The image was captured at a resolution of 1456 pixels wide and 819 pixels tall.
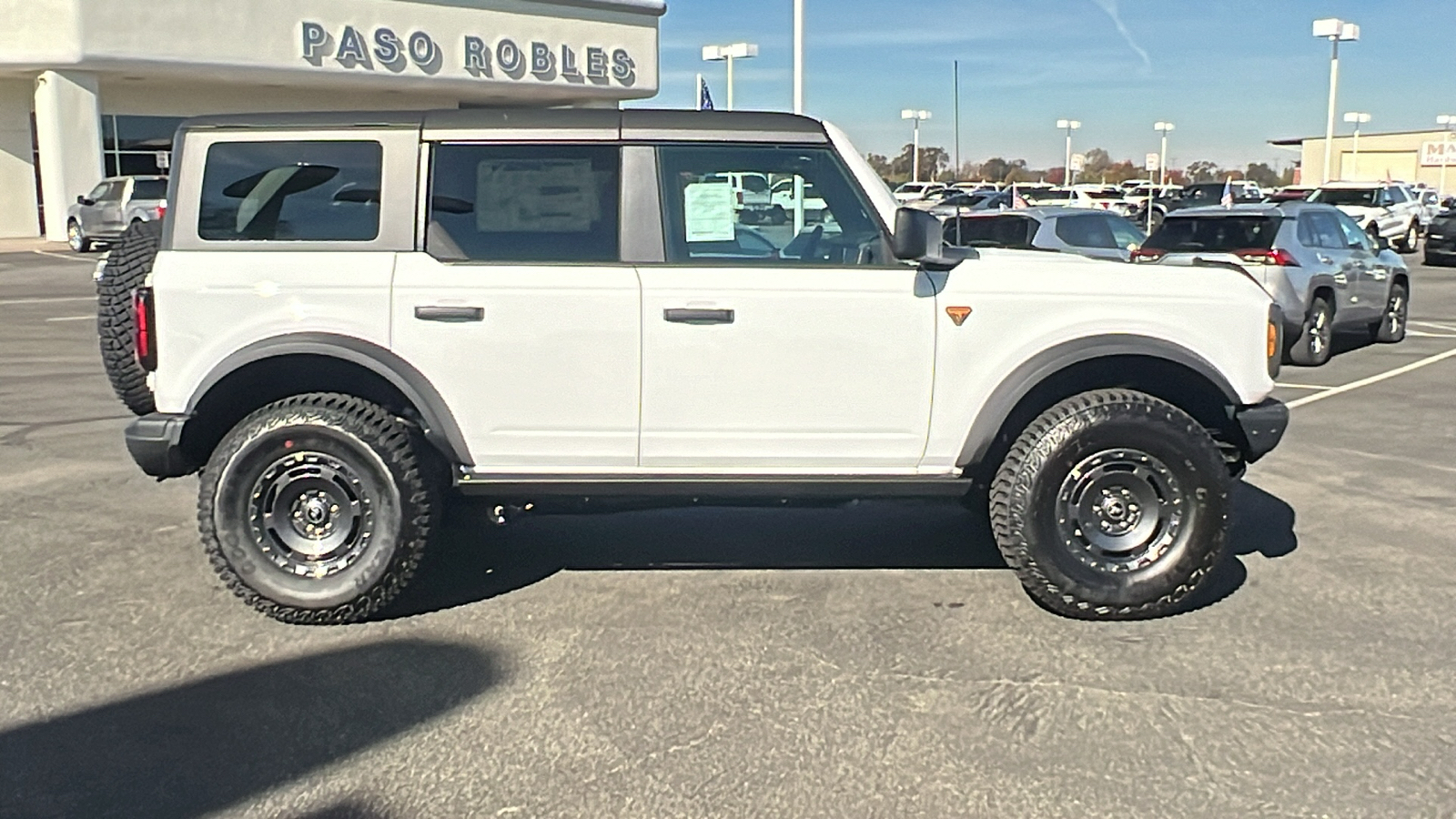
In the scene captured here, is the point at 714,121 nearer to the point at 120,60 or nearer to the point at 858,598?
the point at 858,598

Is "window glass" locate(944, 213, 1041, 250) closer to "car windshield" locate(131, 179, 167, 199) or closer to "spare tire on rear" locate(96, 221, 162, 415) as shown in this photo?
"spare tire on rear" locate(96, 221, 162, 415)

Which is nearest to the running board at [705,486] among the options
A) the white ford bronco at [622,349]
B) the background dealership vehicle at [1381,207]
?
the white ford bronco at [622,349]

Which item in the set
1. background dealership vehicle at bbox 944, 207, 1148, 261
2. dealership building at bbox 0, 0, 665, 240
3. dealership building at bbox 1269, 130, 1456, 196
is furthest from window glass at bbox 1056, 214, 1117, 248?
dealership building at bbox 1269, 130, 1456, 196

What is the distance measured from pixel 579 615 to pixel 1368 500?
436cm

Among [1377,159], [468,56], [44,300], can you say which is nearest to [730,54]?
[468,56]

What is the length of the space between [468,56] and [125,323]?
30.2 m

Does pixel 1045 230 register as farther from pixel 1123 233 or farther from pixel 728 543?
pixel 728 543

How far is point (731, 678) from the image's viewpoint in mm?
4191

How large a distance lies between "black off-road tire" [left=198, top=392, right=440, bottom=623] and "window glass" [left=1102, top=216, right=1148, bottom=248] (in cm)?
1100

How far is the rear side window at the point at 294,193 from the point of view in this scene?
15.5 ft

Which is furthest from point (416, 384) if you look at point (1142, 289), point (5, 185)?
point (5, 185)

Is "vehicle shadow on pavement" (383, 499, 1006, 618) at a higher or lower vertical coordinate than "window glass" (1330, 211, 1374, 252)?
lower

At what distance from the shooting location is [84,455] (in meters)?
7.57

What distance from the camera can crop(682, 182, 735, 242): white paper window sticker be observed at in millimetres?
4746
